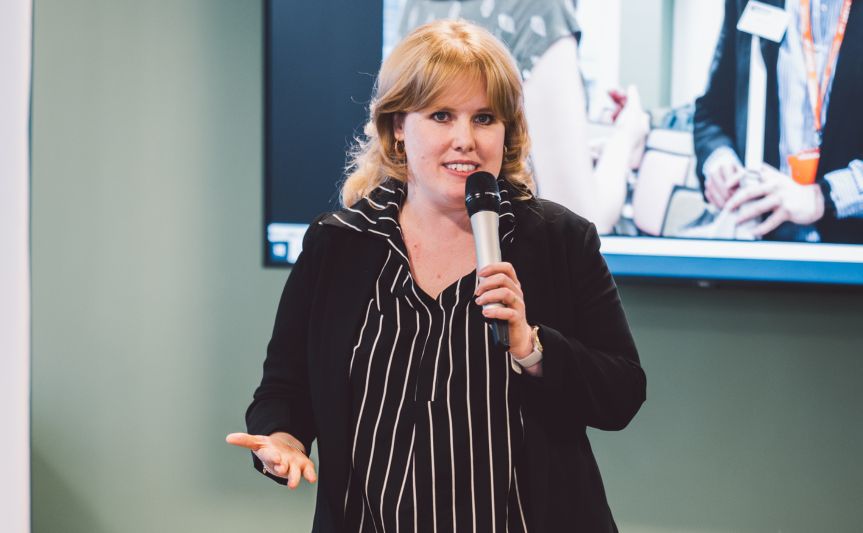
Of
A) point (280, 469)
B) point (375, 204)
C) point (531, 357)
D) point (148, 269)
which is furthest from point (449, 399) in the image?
point (148, 269)

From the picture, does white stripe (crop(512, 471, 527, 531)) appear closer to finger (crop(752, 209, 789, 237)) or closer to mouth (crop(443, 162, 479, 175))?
mouth (crop(443, 162, 479, 175))

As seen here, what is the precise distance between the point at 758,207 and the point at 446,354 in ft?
4.08

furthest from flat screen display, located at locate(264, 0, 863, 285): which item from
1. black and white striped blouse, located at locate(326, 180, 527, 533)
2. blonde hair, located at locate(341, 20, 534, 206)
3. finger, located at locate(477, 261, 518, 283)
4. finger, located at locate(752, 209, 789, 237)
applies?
finger, located at locate(477, 261, 518, 283)

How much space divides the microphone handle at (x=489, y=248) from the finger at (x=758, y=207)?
1.24 m

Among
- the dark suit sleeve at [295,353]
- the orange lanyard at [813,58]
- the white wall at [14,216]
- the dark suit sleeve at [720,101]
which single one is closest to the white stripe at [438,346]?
the dark suit sleeve at [295,353]

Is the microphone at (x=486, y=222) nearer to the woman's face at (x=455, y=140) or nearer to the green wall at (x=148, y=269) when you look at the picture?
the woman's face at (x=455, y=140)

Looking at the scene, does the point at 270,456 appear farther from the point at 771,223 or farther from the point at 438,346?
the point at 771,223

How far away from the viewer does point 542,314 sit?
1276mm

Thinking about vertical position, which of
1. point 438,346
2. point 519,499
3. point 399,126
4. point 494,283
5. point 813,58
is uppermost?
point 813,58

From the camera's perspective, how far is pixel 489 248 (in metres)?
1.12

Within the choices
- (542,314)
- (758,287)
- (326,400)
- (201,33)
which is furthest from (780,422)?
(201,33)

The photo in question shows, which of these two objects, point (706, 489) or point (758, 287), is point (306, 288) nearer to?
point (758, 287)

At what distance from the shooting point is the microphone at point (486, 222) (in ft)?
3.58

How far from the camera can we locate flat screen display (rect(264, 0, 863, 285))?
84.1 inches
